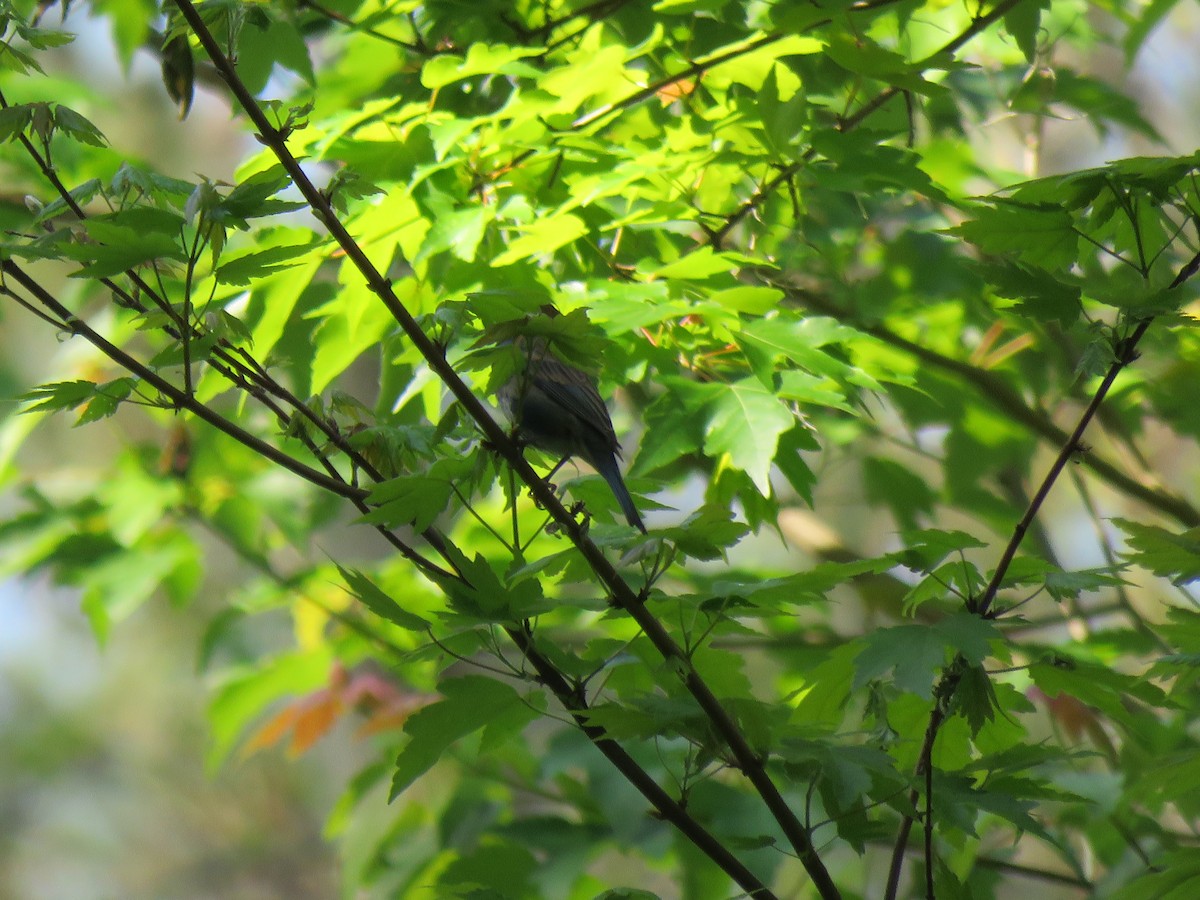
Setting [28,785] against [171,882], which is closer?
[171,882]

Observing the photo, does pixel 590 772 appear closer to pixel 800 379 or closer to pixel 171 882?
pixel 800 379

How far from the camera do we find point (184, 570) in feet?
12.1

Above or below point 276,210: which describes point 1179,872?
below

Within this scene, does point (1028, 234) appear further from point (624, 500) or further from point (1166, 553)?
point (624, 500)

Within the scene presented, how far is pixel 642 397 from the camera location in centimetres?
391

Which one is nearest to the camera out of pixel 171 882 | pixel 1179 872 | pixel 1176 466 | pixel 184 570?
pixel 1179 872

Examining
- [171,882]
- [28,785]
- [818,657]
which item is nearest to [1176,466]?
[818,657]

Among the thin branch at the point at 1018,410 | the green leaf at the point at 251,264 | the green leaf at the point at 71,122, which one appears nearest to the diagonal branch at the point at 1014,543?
the green leaf at the point at 251,264

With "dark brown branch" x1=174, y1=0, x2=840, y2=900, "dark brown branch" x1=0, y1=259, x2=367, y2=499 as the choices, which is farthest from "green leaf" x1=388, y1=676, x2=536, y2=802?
"dark brown branch" x1=0, y1=259, x2=367, y2=499

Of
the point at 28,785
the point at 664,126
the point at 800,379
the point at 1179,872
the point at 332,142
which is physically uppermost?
the point at 28,785

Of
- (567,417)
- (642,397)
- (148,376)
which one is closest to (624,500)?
(567,417)

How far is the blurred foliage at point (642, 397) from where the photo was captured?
1.51m

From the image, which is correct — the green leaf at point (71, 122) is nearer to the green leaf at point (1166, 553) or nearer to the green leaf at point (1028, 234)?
the green leaf at point (1028, 234)

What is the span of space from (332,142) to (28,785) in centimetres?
1449
